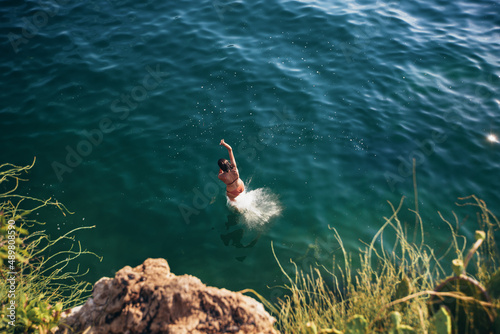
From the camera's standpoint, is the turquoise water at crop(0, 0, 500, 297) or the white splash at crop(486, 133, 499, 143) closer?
the turquoise water at crop(0, 0, 500, 297)

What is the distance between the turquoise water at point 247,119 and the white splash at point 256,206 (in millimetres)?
56

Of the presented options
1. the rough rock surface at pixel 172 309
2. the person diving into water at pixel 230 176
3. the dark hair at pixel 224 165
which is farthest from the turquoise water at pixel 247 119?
the rough rock surface at pixel 172 309

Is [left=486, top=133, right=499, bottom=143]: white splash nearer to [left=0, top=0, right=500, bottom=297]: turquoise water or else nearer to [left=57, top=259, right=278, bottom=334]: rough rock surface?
[left=0, top=0, right=500, bottom=297]: turquoise water

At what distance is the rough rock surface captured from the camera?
12.4ft

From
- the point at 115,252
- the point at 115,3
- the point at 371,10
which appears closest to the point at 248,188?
the point at 115,252

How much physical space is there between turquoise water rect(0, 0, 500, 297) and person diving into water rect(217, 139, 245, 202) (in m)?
0.51

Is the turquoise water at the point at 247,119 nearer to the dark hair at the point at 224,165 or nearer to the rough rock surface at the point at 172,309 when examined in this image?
the dark hair at the point at 224,165

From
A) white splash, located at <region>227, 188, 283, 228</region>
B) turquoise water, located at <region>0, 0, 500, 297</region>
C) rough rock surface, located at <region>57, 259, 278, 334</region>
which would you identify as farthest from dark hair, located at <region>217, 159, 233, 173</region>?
rough rock surface, located at <region>57, 259, 278, 334</region>

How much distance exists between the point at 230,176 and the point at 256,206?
1.04 metres

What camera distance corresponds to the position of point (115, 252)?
7145mm

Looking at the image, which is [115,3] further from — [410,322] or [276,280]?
[410,322]

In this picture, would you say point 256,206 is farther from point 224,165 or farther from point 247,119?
point 247,119

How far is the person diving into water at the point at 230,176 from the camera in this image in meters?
7.48

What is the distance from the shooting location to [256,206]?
8039mm
